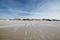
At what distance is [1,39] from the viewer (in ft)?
19.8

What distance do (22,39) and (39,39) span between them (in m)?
1.06

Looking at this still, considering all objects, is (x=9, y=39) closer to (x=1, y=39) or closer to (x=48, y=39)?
(x=1, y=39)

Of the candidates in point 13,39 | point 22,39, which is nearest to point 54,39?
point 22,39

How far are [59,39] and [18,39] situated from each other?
257 centimetres

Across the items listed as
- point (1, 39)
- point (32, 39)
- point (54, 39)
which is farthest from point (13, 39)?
point (54, 39)

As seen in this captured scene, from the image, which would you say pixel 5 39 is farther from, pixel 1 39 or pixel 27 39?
pixel 27 39

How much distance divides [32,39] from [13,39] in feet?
A: 3.86

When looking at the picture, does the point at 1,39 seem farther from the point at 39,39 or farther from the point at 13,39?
the point at 39,39

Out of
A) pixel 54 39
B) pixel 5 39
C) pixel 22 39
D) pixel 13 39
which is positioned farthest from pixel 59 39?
pixel 5 39

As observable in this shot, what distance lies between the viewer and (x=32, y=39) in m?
6.02

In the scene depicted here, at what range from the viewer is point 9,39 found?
19.7 ft

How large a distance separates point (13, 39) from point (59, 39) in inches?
113

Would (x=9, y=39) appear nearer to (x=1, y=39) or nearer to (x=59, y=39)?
(x=1, y=39)

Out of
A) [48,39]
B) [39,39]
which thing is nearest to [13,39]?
[39,39]
